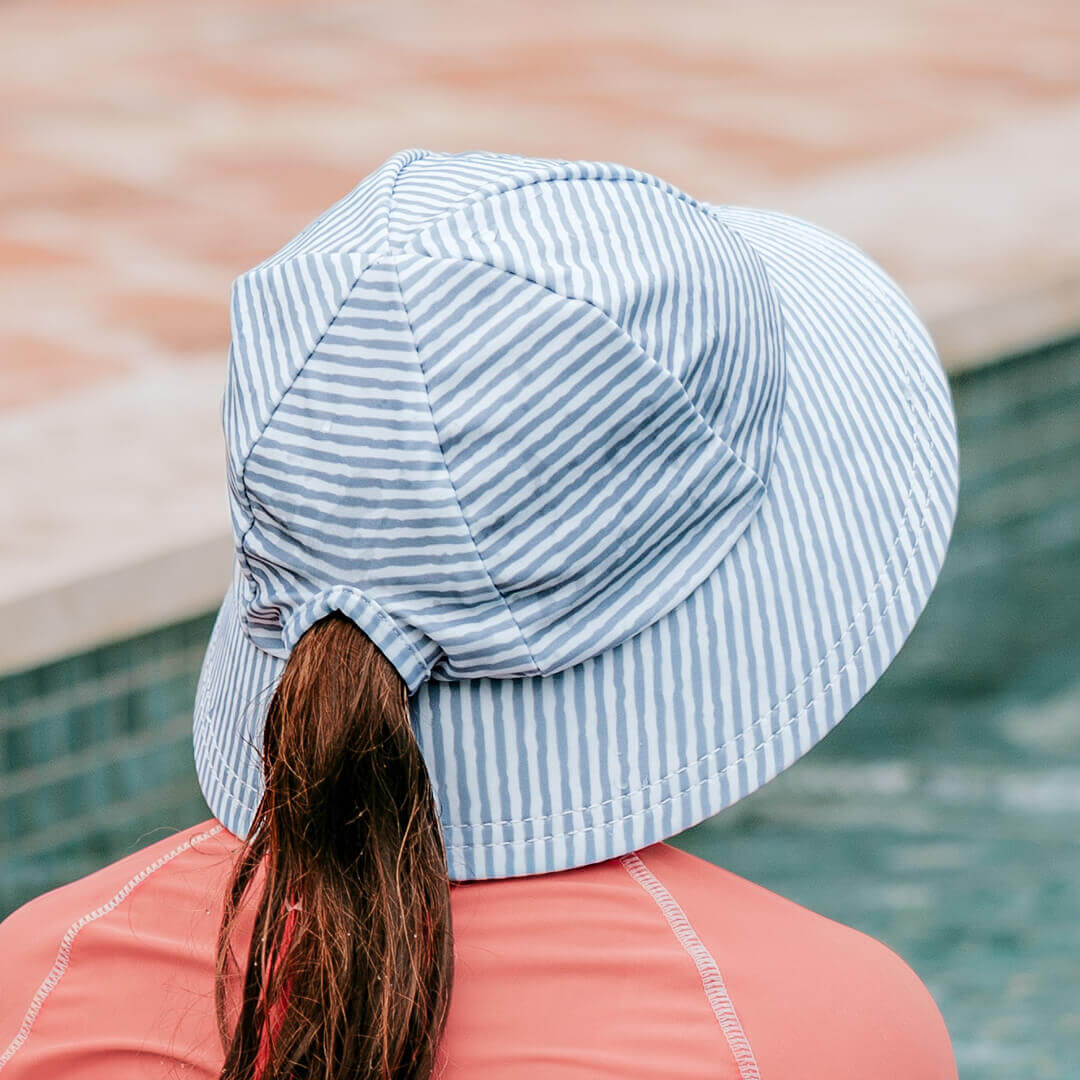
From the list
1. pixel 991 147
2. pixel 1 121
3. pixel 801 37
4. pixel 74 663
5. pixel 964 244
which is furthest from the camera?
pixel 801 37

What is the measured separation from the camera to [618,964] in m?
0.79

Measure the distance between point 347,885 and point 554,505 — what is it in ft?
0.71

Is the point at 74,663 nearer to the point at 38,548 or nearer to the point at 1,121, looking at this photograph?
the point at 38,548

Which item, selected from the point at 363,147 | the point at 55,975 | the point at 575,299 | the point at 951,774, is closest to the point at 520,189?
the point at 575,299

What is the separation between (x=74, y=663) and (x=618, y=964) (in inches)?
75.5

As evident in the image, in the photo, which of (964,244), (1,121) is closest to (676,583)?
(964,244)

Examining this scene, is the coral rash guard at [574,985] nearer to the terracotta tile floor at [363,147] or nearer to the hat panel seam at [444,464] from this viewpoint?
the hat panel seam at [444,464]

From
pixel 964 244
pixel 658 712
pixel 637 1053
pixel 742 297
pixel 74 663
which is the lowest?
pixel 74 663

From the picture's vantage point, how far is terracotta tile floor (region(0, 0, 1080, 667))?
3189 millimetres

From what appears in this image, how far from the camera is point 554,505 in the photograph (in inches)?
31.0

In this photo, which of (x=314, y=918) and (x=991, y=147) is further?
(x=991, y=147)

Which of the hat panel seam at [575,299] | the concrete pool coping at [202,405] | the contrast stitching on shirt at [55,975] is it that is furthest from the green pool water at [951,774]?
the hat panel seam at [575,299]

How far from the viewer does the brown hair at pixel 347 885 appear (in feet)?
2.54

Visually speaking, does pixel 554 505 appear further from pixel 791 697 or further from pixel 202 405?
pixel 202 405
